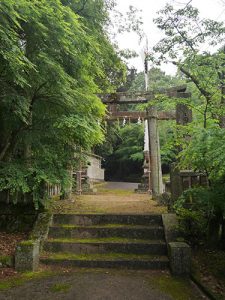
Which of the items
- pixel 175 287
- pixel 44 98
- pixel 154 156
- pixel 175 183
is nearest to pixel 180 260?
pixel 175 287

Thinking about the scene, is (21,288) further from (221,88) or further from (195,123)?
(221,88)

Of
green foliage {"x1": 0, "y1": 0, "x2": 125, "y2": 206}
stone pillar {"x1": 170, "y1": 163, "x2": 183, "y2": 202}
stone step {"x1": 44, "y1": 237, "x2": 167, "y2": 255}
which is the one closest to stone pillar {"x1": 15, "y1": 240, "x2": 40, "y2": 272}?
stone step {"x1": 44, "y1": 237, "x2": 167, "y2": 255}

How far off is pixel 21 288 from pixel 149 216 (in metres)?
3.16

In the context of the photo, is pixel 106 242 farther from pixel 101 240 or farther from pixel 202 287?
pixel 202 287

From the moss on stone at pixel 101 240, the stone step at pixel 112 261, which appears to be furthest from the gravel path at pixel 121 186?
the stone step at pixel 112 261

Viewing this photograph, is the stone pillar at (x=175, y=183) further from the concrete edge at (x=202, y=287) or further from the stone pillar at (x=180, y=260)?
the concrete edge at (x=202, y=287)

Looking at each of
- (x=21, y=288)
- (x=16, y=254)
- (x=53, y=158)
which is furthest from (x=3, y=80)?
(x=21, y=288)

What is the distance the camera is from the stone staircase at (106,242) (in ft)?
17.8

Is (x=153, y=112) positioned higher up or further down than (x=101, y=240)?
higher up

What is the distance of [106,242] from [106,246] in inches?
3.1

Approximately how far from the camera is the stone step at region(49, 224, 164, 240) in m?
6.20

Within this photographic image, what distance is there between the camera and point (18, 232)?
21.1 ft

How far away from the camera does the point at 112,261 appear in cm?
541

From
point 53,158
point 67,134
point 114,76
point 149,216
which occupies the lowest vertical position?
point 149,216
